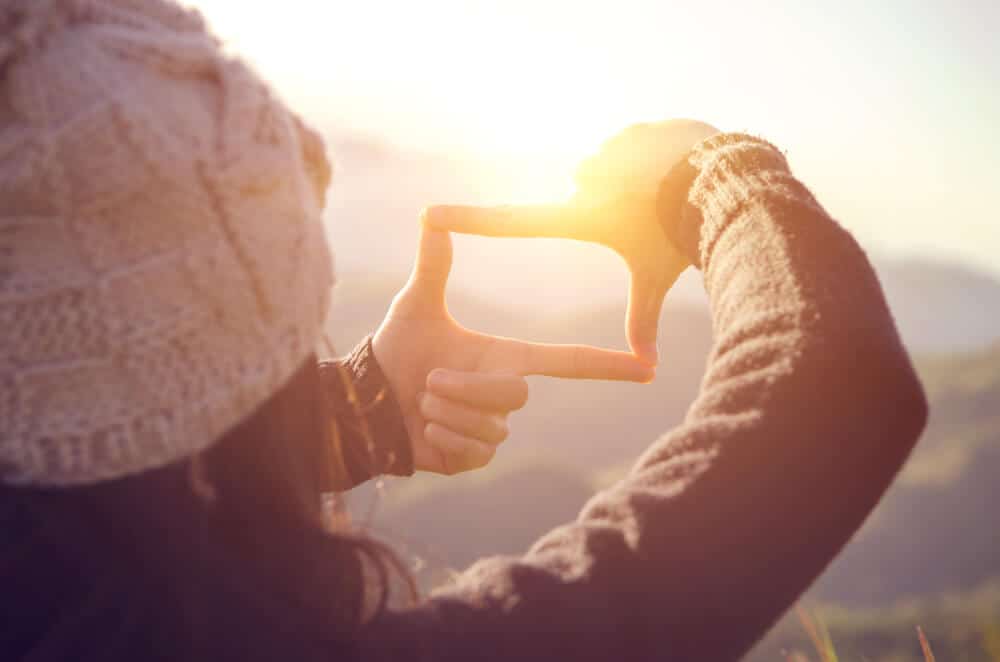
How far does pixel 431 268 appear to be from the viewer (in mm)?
2244

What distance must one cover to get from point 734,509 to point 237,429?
2.67 ft

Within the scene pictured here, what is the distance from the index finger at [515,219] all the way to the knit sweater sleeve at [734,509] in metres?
0.85

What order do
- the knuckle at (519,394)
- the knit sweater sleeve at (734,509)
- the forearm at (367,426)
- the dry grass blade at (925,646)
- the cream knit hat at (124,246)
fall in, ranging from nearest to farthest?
the cream knit hat at (124,246), the knit sweater sleeve at (734,509), the dry grass blade at (925,646), the knuckle at (519,394), the forearm at (367,426)

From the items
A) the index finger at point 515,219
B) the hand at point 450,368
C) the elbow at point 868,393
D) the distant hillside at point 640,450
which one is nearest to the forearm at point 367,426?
the hand at point 450,368

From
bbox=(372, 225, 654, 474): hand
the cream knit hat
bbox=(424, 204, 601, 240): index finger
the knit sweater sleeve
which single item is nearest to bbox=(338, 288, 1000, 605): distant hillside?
bbox=(372, 225, 654, 474): hand

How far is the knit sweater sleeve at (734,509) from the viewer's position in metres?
1.16

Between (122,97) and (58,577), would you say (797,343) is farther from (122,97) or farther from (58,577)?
(58,577)

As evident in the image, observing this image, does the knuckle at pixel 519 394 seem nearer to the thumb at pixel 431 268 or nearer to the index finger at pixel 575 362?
the index finger at pixel 575 362

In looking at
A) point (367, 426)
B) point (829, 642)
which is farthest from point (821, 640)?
point (367, 426)

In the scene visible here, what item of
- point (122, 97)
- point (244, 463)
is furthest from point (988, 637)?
point (122, 97)

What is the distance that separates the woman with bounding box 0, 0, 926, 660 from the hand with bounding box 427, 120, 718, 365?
2.42ft

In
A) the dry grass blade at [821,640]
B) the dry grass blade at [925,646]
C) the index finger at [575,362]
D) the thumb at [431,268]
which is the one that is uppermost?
the thumb at [431,268]

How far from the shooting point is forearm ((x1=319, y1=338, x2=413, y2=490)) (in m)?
2.15

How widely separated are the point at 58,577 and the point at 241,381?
16.6 inches
